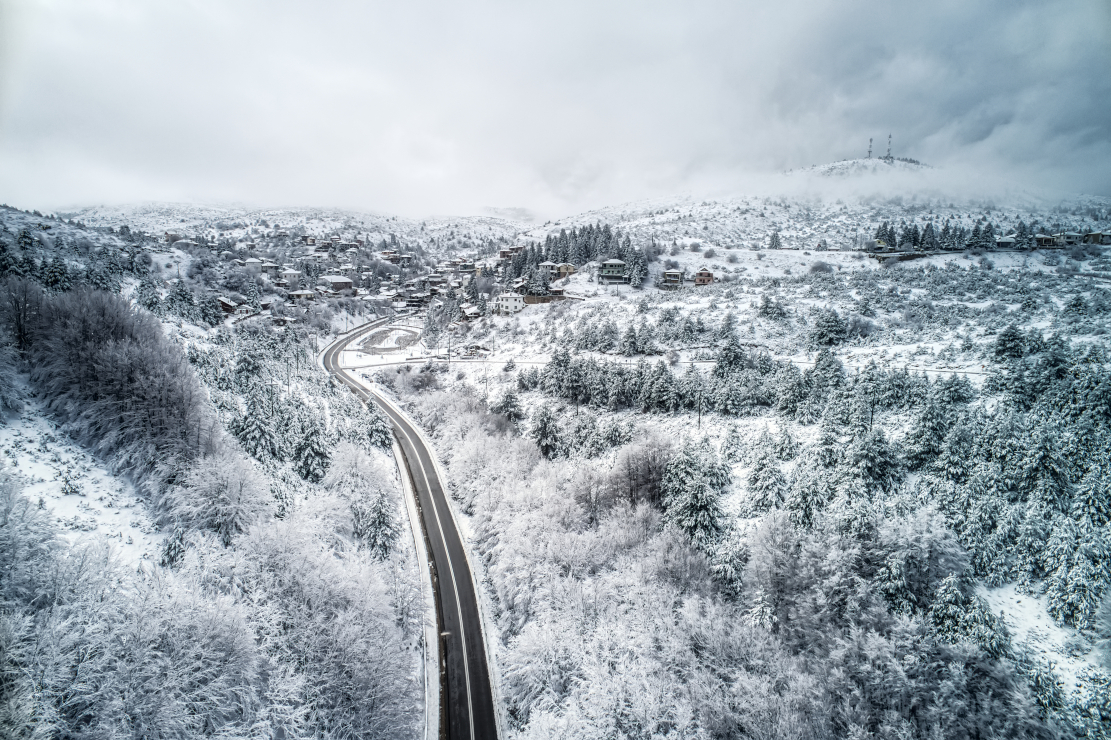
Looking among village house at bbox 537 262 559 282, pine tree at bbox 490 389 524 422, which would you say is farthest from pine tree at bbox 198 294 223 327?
village house at bbox 537 262 559 282

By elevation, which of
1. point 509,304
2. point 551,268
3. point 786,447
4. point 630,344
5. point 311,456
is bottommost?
point 311,456

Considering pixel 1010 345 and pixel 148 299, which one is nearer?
pixel 1010 345

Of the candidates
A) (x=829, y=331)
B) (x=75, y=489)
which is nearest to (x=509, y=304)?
(x=829, y=331)

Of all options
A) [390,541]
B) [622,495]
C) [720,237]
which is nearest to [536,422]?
[622,495]

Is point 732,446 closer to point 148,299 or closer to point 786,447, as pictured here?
point 786,447

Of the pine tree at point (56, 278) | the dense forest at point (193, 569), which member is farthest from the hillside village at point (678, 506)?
the pine tree at point (56, 278)

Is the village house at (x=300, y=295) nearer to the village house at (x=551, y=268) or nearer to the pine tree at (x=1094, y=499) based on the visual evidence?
the village house at (x=551, y=268)

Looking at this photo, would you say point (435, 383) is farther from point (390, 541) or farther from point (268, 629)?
point (268, 629)
